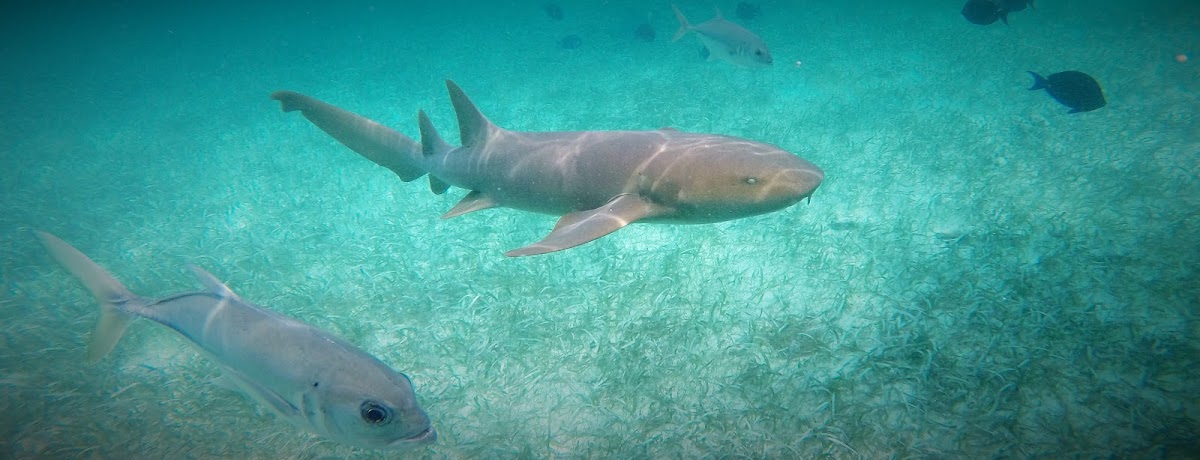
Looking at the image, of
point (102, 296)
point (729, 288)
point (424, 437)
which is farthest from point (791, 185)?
point (102, 296)

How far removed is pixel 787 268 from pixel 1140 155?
6074mm

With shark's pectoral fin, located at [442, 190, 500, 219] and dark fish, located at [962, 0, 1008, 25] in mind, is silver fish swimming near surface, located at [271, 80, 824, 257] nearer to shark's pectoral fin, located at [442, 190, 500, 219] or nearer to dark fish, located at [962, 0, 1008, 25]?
shark's pectoral fin, located at [442, 190, 500, 219]

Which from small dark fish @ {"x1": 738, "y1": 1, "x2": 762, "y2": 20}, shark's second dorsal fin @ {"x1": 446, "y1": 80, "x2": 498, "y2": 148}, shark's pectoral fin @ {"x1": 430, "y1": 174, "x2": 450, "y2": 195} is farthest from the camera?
small dark fish @ {"x1": 738, "y1": 1, "x2": 762, "y2": 20}

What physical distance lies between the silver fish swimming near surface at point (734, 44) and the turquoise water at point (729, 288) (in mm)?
1389

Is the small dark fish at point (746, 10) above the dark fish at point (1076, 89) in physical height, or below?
above

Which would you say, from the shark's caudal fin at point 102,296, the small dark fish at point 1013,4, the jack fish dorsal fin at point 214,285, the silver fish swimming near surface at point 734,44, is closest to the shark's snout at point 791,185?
the jack fish dorsal fin at point 214,285

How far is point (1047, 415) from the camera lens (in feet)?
10.8

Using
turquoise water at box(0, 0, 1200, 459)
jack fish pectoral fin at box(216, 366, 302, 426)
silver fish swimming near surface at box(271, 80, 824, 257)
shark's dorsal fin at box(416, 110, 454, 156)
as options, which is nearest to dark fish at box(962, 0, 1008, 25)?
turquoise water at box(0, 0, 1200, 459)

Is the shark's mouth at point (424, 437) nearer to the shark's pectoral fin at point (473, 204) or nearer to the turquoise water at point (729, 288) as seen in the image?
the turquoise water at point (729, 288)

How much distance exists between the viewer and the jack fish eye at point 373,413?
2363 millimetres

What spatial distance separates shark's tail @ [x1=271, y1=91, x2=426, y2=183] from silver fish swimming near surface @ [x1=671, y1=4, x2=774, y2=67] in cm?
709

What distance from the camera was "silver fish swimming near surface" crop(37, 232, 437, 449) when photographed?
2406 millimetres

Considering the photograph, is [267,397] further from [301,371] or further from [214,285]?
[214,285]

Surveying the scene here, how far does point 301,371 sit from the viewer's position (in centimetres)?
252
